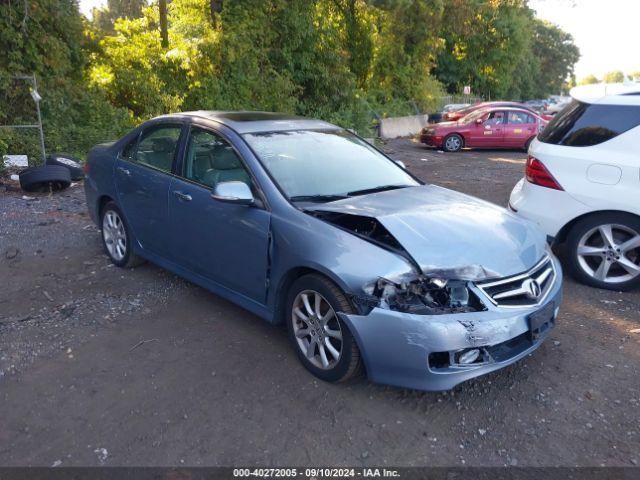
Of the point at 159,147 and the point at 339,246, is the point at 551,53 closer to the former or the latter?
the point at 159,147

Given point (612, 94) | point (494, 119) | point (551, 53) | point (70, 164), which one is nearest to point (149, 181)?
point (612, 94)

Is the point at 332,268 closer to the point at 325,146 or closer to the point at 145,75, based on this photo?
the point at 325,146

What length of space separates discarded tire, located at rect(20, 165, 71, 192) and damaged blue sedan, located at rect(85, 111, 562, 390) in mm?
4332

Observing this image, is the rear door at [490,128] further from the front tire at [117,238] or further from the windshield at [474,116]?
the front tire at [117,238]

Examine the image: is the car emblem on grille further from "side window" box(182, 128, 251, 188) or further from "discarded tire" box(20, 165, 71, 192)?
"discarded tire" box(20, 165, 71, 192)

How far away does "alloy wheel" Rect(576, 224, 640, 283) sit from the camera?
16.1 ft

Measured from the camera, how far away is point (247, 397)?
3391mm

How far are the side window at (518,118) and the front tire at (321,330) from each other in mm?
16116

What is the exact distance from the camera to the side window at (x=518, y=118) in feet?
58.2

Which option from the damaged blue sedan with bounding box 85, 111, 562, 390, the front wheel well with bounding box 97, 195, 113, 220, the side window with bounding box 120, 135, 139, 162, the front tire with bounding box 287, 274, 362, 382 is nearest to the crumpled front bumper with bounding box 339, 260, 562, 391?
the damaged blue sedan with bounding box 85, 111, 562, 390

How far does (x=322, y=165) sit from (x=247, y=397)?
1.90 meters

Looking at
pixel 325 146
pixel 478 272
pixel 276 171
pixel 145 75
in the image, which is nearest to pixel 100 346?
pixel 276 171

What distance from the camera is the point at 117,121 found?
12.7 meters

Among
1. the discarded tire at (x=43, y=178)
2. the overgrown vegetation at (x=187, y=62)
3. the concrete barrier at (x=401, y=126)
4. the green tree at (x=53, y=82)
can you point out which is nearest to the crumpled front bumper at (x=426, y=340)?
the discarded tire at (x=43, y=178)
